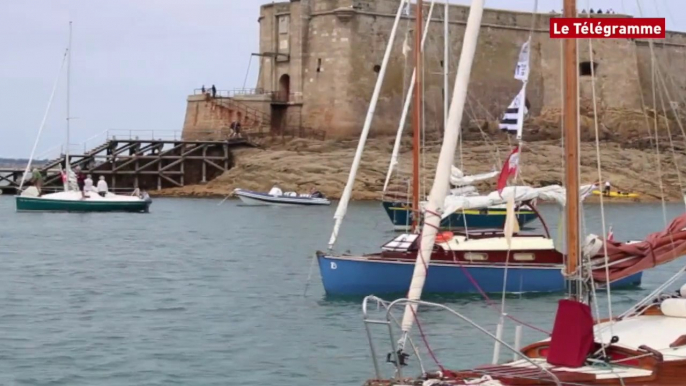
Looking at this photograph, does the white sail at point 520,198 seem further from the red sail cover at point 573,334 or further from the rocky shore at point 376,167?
the rocky shore at point 376,167

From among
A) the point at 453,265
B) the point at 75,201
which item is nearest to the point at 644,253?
the point at 453,265

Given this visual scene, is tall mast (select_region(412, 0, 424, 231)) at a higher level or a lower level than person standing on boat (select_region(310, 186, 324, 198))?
higher

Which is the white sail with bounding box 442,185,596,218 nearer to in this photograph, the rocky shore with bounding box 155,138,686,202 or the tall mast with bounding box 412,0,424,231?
the tall mast with bounding box 412,0,424,231

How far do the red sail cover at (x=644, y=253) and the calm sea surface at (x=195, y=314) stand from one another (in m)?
3.73

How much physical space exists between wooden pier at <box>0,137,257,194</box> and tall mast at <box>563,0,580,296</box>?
156ft

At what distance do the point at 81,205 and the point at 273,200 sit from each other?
914cm

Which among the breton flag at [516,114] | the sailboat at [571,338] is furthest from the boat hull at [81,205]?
the sailboat at [571,338]

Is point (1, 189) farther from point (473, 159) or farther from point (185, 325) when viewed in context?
point (185, 325)

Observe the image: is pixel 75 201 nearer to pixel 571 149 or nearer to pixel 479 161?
pixel 479 161

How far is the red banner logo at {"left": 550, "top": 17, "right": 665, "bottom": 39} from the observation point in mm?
12039

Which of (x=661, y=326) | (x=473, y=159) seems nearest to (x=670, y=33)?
(x=473, y=159)

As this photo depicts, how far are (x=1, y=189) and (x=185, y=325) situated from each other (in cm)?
5308

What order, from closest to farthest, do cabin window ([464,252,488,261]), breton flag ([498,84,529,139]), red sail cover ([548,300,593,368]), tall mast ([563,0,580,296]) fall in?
red sail cover ([548,300,593,368]), tall mast ([563,0,580,296]), breton flag ([498,84,529,139]), cabin window ([464,252,488,261])

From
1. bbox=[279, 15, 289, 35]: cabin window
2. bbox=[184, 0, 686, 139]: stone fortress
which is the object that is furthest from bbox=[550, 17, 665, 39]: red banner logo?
bbox=[279, 15, 289, 35]: cabin window
